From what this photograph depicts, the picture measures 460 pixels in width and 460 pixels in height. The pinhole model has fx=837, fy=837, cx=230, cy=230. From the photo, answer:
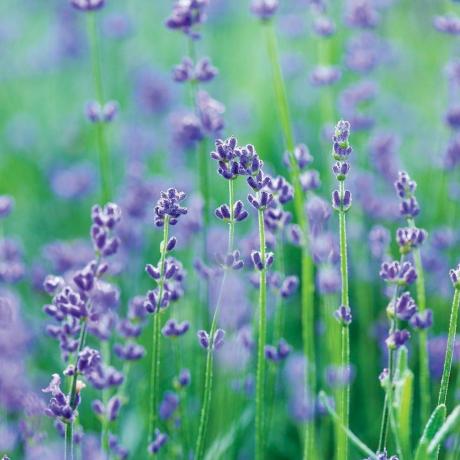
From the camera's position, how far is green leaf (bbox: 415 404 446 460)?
1.68 metres

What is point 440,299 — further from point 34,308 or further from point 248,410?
point 34,308

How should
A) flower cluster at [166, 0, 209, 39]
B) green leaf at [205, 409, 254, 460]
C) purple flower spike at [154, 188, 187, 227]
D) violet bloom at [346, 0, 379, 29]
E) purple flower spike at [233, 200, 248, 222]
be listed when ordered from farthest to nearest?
1. violet bloom at [346, 0, 379, 29]
2. flower cluster at [166, 0, 209, 39]
3. green leaf at [205, 409, 254, 460]
4. purple flower spike at [233, 200, 248, 222]
5. purple flower spike at [154, 188, 187, 227]

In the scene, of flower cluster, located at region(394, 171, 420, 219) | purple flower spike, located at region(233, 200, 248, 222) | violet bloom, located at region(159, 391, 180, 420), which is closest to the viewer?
purple flower spike, located at region(233, 200, 248, 222)

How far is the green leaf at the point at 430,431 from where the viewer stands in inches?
66.3

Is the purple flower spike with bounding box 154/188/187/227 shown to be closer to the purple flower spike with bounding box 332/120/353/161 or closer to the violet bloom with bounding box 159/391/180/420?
the purple flower spike with bounding box 332/120/353/161

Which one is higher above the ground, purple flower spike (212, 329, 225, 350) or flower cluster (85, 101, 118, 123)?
flower cluster (85, 101, 118, 123)

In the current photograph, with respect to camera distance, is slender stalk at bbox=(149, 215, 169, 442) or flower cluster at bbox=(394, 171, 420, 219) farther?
flower cluster at bbox=(394, 171, 420, 219)

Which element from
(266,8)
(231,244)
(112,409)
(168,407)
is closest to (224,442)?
(168,407)

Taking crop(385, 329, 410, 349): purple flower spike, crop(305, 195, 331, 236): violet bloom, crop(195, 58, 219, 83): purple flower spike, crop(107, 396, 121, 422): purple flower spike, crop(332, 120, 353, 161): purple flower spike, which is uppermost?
crop(195, 58, 219, 83): purple flower spike

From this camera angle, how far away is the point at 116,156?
17.8 ft

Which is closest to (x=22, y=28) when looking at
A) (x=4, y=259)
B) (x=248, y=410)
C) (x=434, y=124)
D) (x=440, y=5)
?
(x=440, y=5)

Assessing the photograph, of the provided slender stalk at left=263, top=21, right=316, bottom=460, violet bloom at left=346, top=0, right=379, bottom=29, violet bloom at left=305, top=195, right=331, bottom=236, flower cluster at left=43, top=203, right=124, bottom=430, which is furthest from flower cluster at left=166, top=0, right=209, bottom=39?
violet bloom at left=346, top=0, right=379, bottom=29

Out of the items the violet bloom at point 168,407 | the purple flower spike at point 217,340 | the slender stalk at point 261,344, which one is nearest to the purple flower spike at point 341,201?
the slender stalk at point 261,344

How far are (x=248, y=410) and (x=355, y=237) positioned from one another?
107 centimetres
